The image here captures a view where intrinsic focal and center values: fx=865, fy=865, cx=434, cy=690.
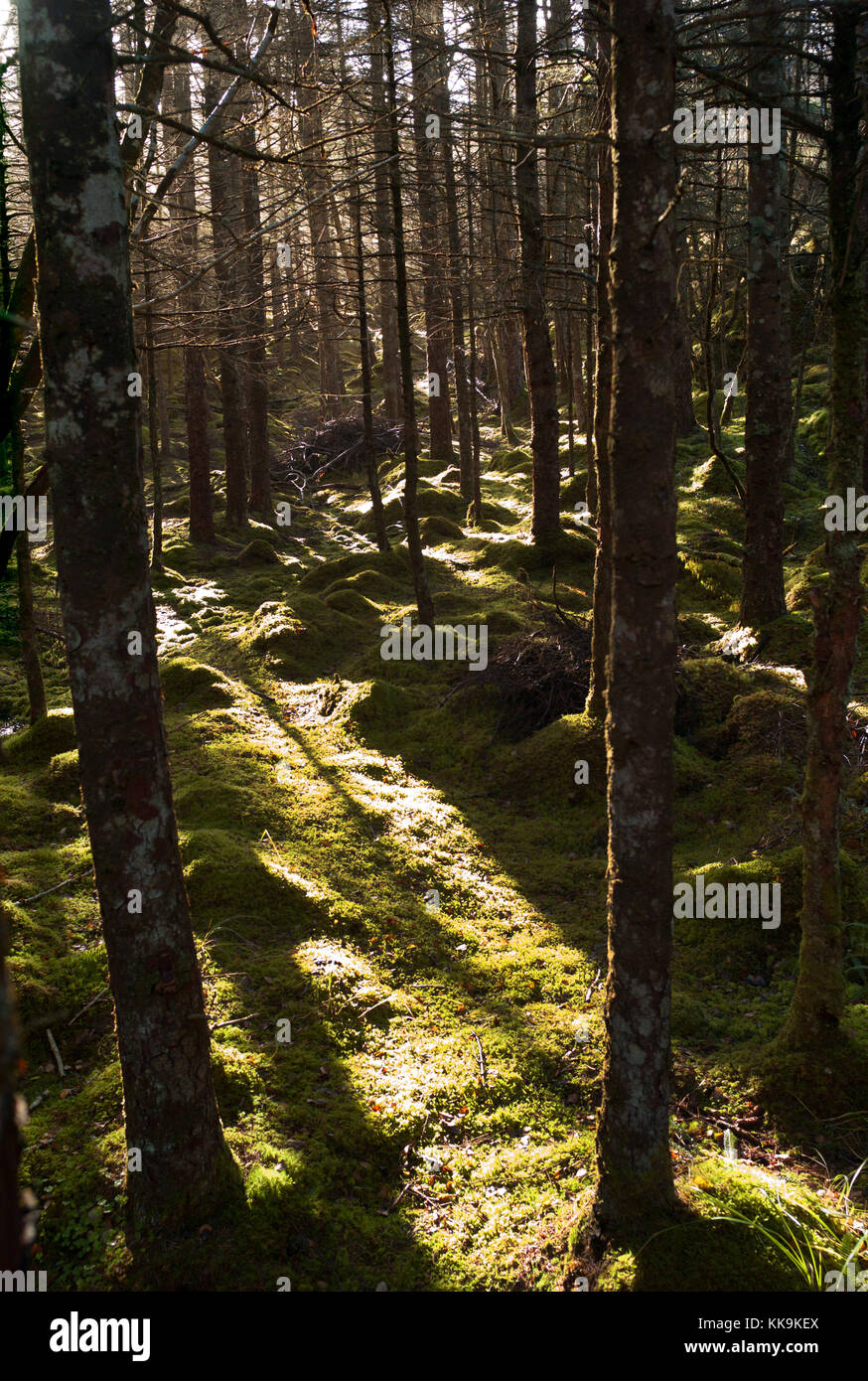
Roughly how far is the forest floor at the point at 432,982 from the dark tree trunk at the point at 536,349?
3781mm

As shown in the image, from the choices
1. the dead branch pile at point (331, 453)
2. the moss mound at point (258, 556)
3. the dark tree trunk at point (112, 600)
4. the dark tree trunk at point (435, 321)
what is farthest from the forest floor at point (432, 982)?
the dead branch pile at point (331, 453)

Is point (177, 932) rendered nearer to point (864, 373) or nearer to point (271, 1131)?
Result: point (271, 1131)

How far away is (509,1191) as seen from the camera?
13.7 ft

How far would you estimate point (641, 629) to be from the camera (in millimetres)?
3203

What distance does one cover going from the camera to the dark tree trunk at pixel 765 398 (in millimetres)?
9055

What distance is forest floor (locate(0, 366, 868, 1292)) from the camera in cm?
376

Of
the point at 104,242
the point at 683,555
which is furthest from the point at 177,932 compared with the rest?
the point at 683,555

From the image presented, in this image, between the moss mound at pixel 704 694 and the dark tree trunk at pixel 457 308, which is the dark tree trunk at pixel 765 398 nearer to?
the moss mound at pixel 704 694

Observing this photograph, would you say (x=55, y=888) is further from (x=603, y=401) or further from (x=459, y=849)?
(x=603, y=401)

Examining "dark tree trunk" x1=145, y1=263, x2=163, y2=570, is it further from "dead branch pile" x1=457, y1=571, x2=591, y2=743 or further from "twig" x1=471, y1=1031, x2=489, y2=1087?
"twig" x1=471, y1=1031, x2=489, y2=1087

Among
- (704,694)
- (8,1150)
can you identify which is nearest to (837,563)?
(8,1150)

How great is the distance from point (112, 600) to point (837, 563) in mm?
3171

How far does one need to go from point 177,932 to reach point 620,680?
2091 millimetres
